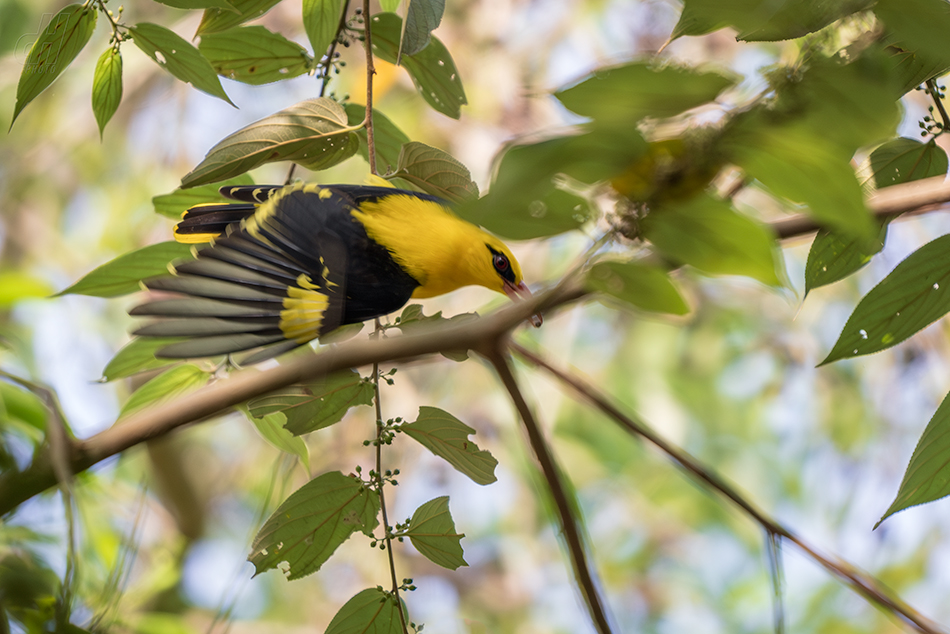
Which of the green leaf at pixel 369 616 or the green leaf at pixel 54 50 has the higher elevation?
the green leaf at pixel 54 50

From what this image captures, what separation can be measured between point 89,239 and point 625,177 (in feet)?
15.8

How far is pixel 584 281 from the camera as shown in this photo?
20.7 inches

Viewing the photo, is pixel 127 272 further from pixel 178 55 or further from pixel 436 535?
pixel 436 535

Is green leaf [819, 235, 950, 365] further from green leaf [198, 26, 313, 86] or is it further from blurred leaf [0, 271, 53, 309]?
blurred leaf [0, 271, 53, 309]

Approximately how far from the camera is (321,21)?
108 centimetres

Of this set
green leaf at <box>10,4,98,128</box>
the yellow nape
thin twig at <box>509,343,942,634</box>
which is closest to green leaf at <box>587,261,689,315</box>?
thin twig at <box>509,343,942,634</box>

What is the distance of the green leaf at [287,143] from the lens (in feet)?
3.34

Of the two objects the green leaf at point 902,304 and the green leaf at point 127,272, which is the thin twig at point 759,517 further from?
the green leaf at point 127,272

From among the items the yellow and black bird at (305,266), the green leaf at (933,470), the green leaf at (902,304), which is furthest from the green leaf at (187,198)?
the green leaf at (933,470)

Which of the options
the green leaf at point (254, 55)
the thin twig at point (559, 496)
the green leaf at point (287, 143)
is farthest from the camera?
the green leaf at point (254, 55)

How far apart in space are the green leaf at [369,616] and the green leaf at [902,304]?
0.62 metres

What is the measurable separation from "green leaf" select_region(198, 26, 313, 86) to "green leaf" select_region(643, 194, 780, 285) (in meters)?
0.97

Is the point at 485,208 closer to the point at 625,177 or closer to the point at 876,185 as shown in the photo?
the point at 625,177

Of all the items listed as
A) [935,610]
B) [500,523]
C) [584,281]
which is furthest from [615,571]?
[584,281]
